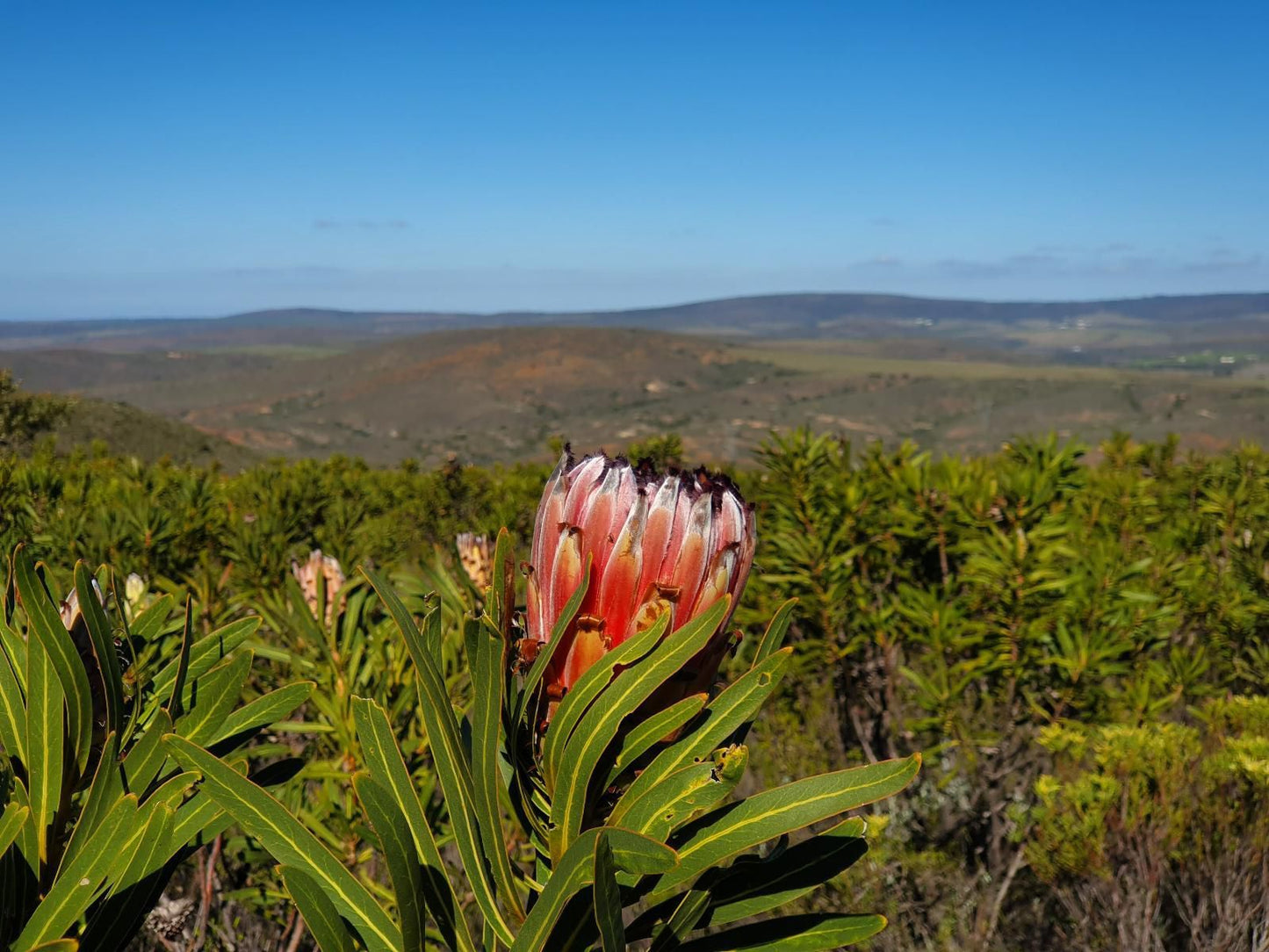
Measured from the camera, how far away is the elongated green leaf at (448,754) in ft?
2.65

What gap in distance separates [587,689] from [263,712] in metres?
0.44

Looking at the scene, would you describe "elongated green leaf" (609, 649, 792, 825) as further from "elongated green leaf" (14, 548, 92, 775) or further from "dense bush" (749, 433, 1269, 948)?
"dense bush" (749, 433, 1269, 948)

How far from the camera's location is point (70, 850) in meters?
0.93

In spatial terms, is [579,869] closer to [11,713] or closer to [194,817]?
[194,817]

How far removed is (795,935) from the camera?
919mm

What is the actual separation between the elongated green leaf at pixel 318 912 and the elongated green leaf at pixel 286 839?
26mm

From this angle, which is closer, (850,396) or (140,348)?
(850,396)

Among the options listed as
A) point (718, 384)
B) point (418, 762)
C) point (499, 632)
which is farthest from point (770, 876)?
point (718, 384)

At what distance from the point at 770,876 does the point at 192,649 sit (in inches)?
28.7

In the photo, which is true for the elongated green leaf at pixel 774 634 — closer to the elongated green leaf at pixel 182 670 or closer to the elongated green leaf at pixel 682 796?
the elongated green leaf at pixel 682 796

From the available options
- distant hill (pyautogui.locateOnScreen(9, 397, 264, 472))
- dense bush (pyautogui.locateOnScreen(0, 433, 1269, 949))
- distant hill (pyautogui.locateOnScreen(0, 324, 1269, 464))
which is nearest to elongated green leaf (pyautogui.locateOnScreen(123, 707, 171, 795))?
dense bush (pyautogui.locateOnScreen(0, 433, 1269, 949))

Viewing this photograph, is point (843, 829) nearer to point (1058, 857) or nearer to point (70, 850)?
point (70, 850)

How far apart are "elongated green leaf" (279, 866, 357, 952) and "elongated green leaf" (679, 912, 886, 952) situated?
33 centimetres

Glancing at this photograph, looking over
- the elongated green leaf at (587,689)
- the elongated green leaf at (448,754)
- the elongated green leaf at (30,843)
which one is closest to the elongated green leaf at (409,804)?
the elongated green leaf at (448,754)
